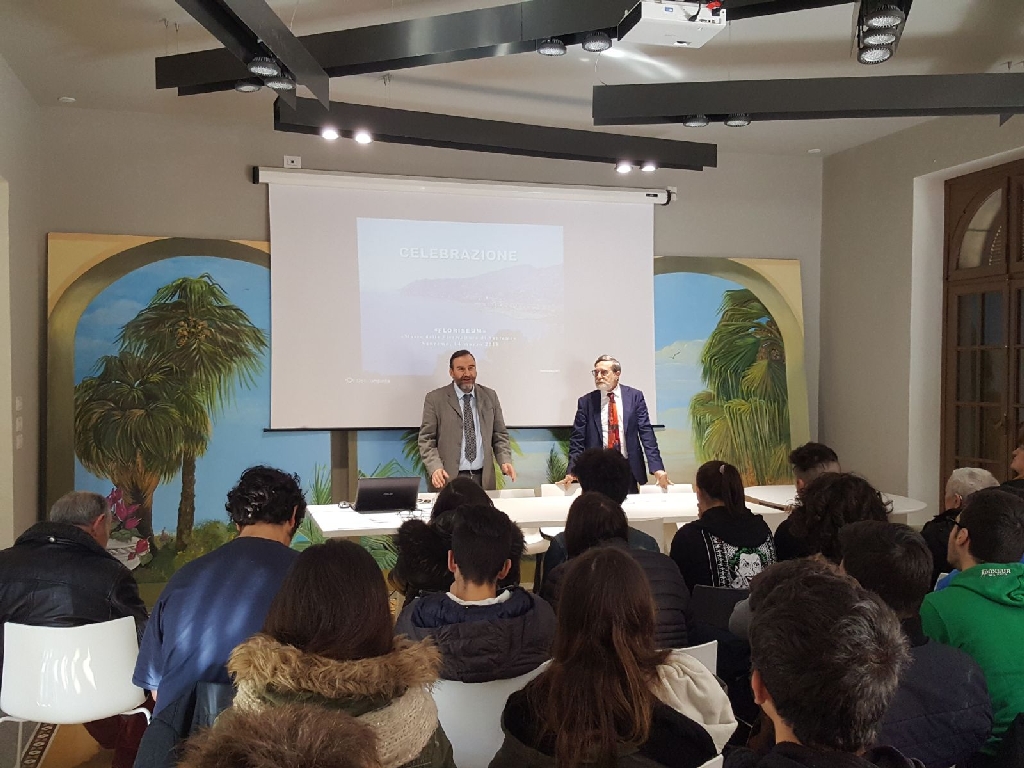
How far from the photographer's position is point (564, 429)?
702cm

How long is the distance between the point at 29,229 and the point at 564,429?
389 centimetres

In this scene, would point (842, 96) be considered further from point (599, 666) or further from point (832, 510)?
point (599, 666)

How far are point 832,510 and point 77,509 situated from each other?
2642 millimetres

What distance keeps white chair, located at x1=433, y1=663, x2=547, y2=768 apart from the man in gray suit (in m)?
3.69

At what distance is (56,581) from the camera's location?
9.83 feet

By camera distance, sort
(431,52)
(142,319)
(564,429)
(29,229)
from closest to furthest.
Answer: (431,52)
(29,229)
(142,319)
(564,429)

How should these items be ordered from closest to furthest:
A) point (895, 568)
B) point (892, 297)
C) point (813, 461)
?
point (895, 568), point (813, 461), point (892, 297)

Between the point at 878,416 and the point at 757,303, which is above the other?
the point at 757,303

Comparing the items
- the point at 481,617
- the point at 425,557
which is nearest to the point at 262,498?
the point at 425,557

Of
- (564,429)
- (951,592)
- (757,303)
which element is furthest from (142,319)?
(951,592)

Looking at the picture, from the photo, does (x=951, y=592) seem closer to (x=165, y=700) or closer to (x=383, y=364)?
(x=165, y=700)

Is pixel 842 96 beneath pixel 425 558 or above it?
above

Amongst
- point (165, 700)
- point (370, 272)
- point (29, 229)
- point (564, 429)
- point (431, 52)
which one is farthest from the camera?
point (564, 429)

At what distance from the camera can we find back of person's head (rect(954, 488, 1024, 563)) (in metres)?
2.56
